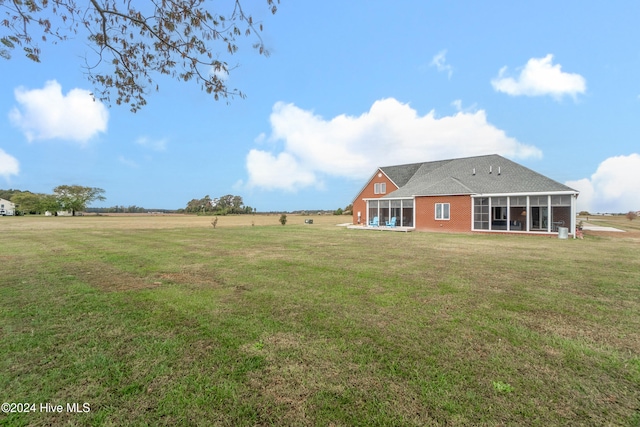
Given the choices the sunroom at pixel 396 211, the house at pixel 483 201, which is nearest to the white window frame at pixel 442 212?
the house at pixel 483 201

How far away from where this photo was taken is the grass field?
2525 millimetres

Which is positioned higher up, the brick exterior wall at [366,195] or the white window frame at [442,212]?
the brick exterior wall at [366,195]

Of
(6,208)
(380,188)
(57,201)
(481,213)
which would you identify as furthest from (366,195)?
(6,208)

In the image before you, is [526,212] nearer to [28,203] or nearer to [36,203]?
[36,203]

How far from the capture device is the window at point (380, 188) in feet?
111

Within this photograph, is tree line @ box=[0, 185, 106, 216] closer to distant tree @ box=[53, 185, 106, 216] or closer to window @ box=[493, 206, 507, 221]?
distant tree @ box=[53, 185, 106, 216]

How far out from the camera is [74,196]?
3469 inches

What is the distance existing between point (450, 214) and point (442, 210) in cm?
72

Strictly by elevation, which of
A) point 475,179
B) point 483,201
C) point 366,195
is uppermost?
point 475,179

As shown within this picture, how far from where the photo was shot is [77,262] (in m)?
9.86

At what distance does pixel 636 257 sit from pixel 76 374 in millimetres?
16525

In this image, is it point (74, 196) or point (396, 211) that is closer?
point (396, 211)

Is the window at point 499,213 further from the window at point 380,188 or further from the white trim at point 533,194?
the window at point 380,188

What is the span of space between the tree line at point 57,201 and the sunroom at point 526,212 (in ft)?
357
